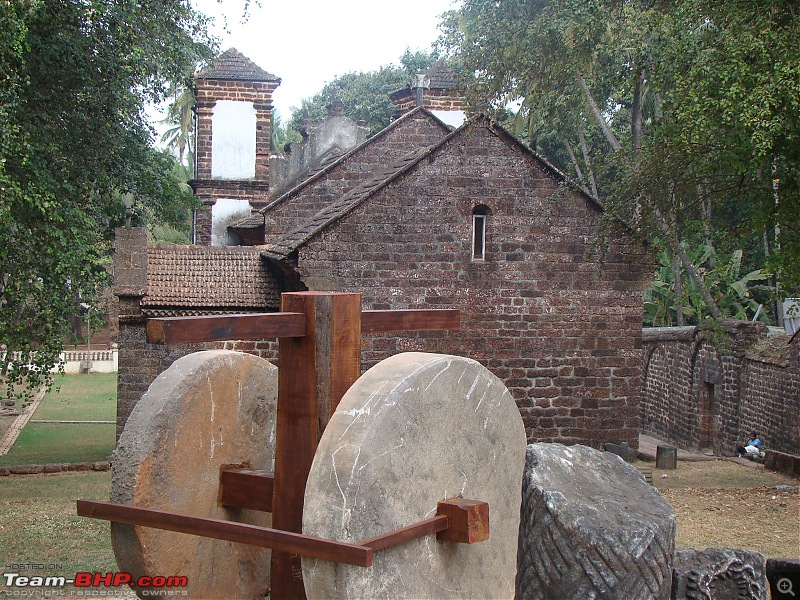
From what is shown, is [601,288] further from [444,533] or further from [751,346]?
[444,533]

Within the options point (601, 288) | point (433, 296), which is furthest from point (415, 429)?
point (601, 288)

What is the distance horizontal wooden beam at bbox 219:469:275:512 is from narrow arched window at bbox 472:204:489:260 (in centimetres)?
1018

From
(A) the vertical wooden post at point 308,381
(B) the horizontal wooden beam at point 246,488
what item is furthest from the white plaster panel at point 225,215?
(A) the vertical wooden post at point 308,381

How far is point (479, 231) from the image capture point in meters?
14.3

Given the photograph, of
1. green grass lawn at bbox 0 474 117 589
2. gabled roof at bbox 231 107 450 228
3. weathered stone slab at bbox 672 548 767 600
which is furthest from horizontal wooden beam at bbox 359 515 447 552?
gabled roof at bbox 231 107 450 228

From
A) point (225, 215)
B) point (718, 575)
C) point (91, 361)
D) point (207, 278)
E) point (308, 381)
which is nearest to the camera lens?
point (308, 381)

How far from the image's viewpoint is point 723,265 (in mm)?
13000

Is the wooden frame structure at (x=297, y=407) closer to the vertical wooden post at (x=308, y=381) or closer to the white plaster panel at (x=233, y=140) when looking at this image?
the vertical wooden post at (x=308, y=381)

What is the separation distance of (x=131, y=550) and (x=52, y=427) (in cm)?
2088

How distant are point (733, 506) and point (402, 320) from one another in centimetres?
980

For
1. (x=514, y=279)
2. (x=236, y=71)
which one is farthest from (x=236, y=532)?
(x=236, y=71)

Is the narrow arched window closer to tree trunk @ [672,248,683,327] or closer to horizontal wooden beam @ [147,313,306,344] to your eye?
horizontal wooden beam @ [147,313,306,344]

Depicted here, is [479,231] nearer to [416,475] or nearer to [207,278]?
[207,278]

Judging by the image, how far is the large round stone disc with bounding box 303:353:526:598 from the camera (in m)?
3.24
